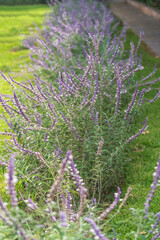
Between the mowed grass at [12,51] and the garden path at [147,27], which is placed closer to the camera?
the mowed grass at [12,51]

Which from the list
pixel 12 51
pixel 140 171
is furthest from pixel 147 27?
pixel 140 171

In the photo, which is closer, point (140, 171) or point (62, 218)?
point (62, 218)

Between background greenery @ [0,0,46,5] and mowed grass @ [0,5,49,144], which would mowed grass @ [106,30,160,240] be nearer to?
mowed grass @ [0,5,49,144]

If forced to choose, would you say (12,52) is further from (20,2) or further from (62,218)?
(20,2)

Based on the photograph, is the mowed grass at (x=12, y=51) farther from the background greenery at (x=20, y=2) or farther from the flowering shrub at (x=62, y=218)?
the background greenery at (x=20, y=2)

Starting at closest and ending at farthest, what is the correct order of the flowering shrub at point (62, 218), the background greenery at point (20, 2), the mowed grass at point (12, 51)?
the flowering shrub at point (62, 218)
the mowed grass at point (12, 51)
the background greenery at point (20, 2)

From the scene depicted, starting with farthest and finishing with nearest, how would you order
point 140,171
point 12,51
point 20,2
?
1. point 20,2
2. point 12,51
3. point 140,171

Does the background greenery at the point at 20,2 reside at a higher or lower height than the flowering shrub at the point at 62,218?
lower

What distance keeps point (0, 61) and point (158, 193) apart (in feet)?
21.7

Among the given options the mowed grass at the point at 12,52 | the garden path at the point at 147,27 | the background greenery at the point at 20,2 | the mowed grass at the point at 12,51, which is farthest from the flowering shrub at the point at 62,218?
the background greenery at the point at 20,2

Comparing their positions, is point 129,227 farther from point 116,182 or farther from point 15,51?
point 15,51

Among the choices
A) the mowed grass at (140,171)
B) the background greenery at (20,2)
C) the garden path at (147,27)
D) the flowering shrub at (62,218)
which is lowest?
the background greenery at (20,2)

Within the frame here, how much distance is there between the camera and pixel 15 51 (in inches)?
383

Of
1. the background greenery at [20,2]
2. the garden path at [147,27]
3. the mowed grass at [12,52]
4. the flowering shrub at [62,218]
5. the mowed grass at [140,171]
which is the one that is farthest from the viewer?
the background greenery at [20,2]
